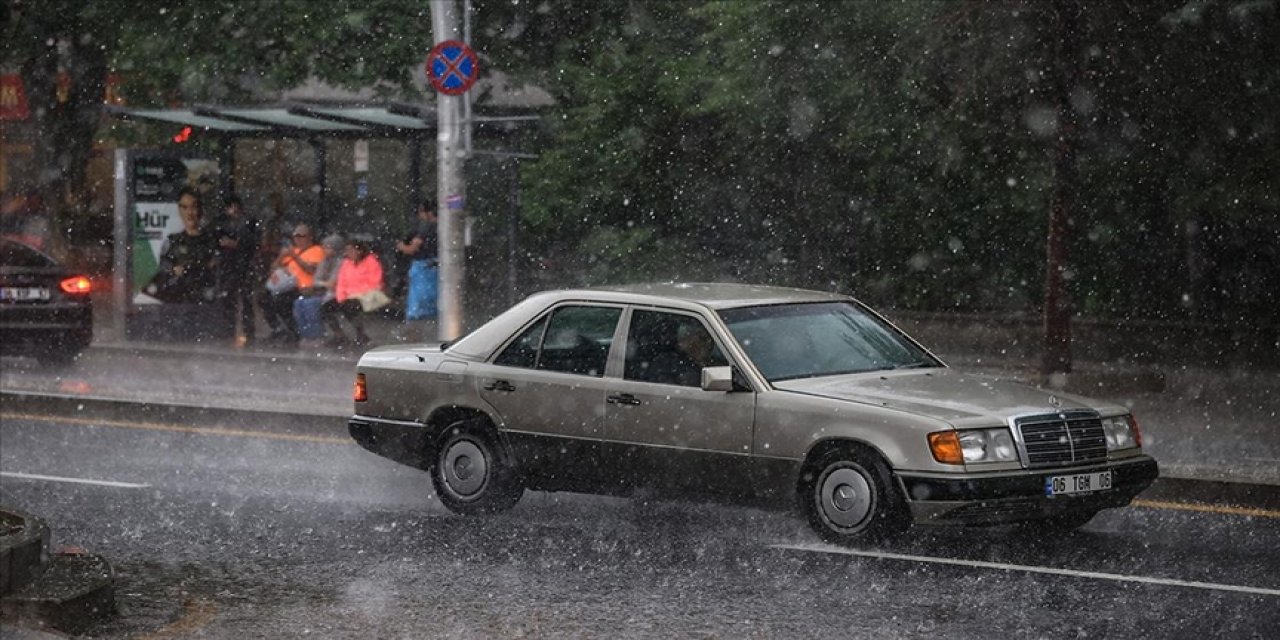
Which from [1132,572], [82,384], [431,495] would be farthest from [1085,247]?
[1132,572]

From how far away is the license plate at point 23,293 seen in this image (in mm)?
19688

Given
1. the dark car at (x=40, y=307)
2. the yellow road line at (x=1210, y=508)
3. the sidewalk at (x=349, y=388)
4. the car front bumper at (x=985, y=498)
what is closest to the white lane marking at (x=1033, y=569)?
the car front bumper at (x=985, y=498)

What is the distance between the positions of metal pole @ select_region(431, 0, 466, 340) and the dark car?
16.7ft

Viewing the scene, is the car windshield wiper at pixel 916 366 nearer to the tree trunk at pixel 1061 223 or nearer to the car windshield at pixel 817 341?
the car windshield at pixel 817 341

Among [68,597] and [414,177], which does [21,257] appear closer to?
[414,177]

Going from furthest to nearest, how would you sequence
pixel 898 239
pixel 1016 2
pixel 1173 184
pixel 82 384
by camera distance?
1. pixel 898 239
2. pixel 1173 184
3. pixel 82 384
4. pixel 1016 2

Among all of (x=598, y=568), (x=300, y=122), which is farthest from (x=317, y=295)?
Answer: (x=598, y=568)

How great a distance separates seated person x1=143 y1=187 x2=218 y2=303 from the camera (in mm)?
22141

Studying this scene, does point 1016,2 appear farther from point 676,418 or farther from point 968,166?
point 676,418

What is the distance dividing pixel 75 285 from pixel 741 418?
1237 centimetres

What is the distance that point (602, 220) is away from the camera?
25.3m

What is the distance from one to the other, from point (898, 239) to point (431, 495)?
Result: 13184mm

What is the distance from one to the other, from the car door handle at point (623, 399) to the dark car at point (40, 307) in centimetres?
1139

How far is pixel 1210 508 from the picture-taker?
1097cm
